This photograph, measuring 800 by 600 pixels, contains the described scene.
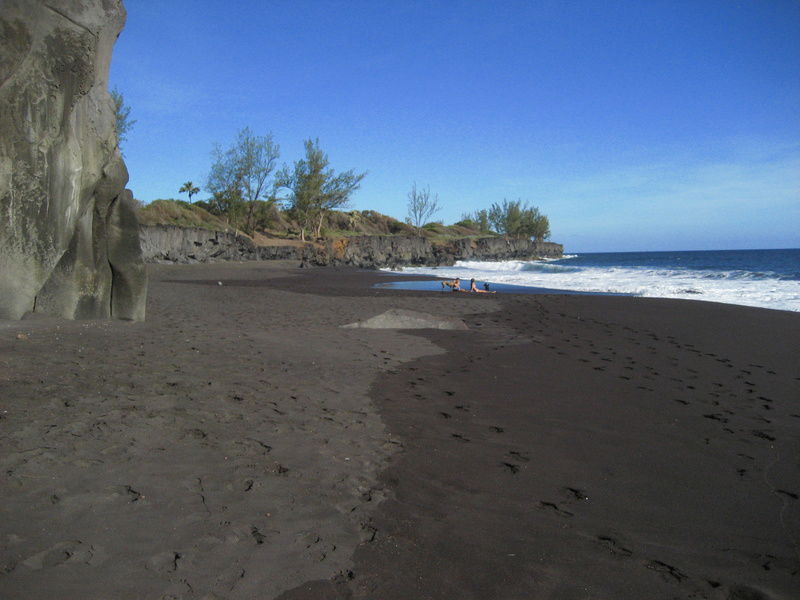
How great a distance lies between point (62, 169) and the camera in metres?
7.61

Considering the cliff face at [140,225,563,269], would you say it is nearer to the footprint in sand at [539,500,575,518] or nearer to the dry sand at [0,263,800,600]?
the dry sand at [0,263,800,600]

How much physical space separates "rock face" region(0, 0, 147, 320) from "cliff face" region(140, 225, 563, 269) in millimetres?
28171

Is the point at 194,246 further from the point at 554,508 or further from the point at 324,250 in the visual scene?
the point at 554,508

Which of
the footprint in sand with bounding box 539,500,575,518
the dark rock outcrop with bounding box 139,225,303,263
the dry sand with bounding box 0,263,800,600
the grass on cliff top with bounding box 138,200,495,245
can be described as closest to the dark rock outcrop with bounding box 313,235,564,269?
the grass on cliff top with bounding box 138,200,495,245

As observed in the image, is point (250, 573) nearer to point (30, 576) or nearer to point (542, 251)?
point (30, 576)

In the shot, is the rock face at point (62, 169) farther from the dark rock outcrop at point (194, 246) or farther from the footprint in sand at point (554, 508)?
the dark rock outcrop at point (194, 246)

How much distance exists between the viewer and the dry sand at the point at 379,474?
2.62 metres

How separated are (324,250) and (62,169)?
40.2 metres

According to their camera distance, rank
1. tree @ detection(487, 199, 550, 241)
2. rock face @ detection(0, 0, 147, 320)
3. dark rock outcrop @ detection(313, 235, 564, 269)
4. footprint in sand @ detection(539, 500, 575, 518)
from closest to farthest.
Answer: footprint in sand @ detection(539, 500, 575, 518)
rock face @ detection(0, 0, 147, 320)
dark rock outcrop @ detection(313, 235, 564, 269)
tree @ detection(487, 199, 550, 241)

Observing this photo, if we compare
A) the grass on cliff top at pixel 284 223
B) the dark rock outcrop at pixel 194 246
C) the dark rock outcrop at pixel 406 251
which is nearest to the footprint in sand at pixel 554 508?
the dark rock outcrop at pixel 194 246

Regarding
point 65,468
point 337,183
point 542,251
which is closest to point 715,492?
point 65,468

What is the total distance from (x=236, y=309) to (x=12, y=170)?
6486 millimetres

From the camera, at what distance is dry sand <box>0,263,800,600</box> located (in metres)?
2.62

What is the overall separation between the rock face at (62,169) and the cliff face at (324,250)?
2817cm
